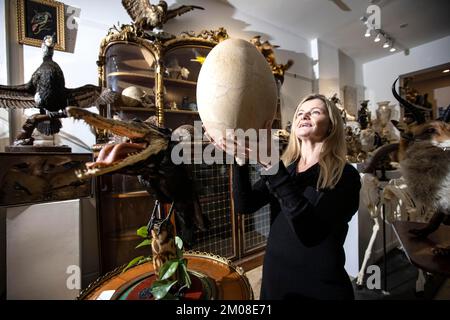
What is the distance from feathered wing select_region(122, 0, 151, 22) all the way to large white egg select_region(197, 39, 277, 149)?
5.63ft

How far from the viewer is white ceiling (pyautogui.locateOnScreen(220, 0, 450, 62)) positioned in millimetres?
2717

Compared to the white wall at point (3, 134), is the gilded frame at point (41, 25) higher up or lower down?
higher up

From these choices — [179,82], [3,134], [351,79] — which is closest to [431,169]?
[179,82]

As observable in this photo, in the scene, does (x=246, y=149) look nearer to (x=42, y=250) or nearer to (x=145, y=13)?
(x=42, y=250)

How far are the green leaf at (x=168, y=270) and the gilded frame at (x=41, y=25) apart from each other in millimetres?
2225

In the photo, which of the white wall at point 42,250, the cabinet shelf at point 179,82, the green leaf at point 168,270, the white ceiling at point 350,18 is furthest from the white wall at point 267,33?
the green leaf at point 168,270

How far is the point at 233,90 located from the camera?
77 centimetres

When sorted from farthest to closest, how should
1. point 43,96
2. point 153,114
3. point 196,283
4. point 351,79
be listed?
point 351,79 → point 153,114 → point 43,96 → point 196,283

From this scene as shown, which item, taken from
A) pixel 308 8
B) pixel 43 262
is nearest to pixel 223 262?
pixel 43 262

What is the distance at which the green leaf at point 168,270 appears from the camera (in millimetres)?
717

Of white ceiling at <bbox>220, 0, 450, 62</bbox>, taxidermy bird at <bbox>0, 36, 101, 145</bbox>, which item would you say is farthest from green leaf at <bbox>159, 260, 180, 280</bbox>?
white ceiling at <bbox>220, 0, 450, 62</bbox>

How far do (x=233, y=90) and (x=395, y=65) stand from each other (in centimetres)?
521

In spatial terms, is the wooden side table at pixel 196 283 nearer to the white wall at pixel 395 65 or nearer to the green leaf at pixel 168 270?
the green leaf at pixel 168 270

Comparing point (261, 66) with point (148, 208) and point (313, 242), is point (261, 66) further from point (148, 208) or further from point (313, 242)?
point (148, 208)
